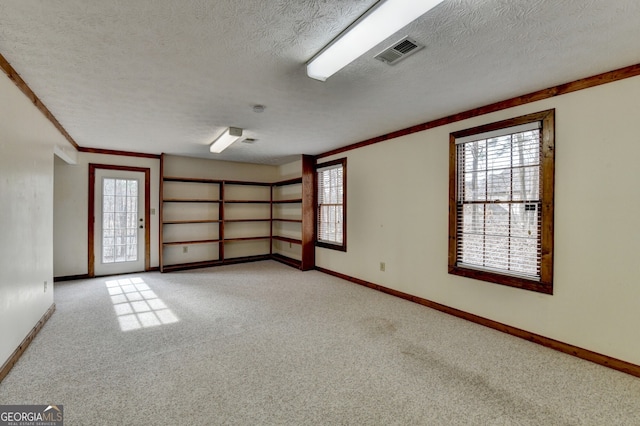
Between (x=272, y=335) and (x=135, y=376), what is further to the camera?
(x=272, y=335)

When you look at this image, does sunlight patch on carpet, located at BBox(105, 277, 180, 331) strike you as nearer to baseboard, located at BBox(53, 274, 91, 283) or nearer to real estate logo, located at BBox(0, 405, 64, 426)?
baseboard, located at BBox(53, 274, 91, 283)

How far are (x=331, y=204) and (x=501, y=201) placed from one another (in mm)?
3103

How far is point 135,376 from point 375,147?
159 inches

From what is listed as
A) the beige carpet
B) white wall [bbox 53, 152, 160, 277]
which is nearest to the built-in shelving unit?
white wall [bbox 53, 152, 160, 277]

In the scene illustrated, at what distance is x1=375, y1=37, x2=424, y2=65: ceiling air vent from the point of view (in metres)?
1.95

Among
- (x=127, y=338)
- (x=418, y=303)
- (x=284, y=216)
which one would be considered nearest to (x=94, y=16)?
(x=127, y=338)

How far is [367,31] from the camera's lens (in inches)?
67.5

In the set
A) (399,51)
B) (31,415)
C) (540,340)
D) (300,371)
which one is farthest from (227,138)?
(540,340)

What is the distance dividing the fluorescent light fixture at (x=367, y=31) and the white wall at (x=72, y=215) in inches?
203

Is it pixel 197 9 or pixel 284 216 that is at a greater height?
pixel 197 9

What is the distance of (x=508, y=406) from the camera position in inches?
74.5

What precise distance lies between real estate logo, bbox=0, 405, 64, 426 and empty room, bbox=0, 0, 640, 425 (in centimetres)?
1

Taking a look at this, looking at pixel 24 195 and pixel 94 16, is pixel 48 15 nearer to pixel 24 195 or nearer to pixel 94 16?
pixel 94 16

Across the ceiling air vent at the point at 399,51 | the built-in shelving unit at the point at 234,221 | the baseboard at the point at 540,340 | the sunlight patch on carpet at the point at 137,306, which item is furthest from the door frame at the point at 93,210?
the ceiling air vent at the point at 399,51
